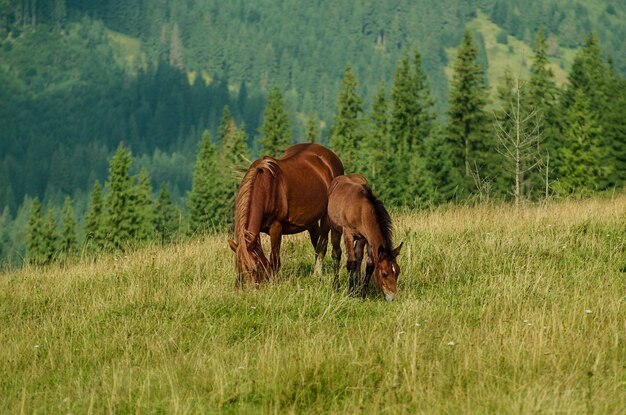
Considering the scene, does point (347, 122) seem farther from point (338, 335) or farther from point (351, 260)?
point (338, 335)

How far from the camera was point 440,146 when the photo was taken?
2383 inches

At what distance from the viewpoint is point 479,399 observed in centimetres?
666

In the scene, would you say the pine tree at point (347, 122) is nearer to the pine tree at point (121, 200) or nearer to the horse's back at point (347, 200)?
the pine tree at point (121, 200)

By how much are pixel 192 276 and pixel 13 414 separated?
20.0ft

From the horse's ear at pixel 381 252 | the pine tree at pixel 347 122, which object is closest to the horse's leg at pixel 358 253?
the horse's ear at pixel 381 252

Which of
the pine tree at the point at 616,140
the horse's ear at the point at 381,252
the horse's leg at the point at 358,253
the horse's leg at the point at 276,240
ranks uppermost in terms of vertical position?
the horse's ear at the point at 381,252

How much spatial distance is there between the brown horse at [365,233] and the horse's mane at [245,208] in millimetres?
1168

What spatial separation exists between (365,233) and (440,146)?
50.3 m

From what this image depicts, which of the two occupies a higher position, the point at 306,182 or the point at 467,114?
the point at 306,182

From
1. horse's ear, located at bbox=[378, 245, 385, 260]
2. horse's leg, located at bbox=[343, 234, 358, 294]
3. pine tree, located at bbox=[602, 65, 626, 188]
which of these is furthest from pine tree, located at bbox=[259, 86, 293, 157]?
horse's ear, located at bbox=[378, 245, 385, 260]

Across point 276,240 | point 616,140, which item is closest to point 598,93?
point 616,140

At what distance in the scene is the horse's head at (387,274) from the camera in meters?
10.6

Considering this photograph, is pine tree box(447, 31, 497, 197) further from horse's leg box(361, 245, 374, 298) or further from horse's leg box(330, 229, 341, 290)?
horse's leg box(361, 245, 374, 298)

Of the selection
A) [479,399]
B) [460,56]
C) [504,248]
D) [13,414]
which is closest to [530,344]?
[479,399]
